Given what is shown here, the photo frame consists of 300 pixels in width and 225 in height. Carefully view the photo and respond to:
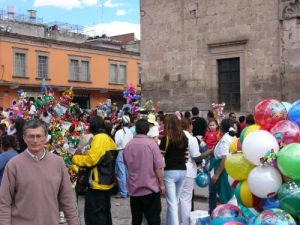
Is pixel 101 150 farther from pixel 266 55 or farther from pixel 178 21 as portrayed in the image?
pixel 178 21

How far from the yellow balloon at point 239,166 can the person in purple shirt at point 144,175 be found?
1.10 meters

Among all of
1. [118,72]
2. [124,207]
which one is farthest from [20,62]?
[124,207]

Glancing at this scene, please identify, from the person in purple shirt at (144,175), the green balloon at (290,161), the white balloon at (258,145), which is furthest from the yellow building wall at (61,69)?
the green balloon at (290,161)

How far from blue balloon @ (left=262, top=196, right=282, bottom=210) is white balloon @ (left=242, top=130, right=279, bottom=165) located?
373 millimetres

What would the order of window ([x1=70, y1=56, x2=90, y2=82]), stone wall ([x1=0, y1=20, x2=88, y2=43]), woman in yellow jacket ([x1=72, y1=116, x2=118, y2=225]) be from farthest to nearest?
window ([x1=70, y1=56, x2=90, y2=82]) < stone wall ([x1=0, y1=20, x2=88, y2=43]) < woman in yellow jacket ([x1=72, y1=116, x2=118, y2=225])

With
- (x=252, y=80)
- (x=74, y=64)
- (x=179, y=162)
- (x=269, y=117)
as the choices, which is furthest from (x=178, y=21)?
(x=74, y=64)

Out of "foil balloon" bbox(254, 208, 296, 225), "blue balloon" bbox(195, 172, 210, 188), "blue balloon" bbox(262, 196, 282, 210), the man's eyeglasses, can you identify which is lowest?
"blue balloon" bbox(195, 172, 210, 188)

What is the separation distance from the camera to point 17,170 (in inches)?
153

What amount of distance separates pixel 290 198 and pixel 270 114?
97 cm

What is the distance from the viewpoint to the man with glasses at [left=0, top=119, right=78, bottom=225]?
388 centimetres

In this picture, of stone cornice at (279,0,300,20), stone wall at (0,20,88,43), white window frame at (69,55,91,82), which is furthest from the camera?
white window frame at (69,55,91,82)

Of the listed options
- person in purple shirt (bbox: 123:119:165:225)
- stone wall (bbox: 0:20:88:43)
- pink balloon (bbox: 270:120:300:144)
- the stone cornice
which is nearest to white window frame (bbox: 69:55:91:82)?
stone wall (bbox: 0:20:88:43)

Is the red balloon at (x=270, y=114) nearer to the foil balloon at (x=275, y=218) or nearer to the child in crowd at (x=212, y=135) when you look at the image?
the foil balloon at (x=275, y=218)

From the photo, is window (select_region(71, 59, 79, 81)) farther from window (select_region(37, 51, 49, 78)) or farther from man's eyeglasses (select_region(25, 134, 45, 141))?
man's eyeglasses (select_region(25, 134, 45, 141))
